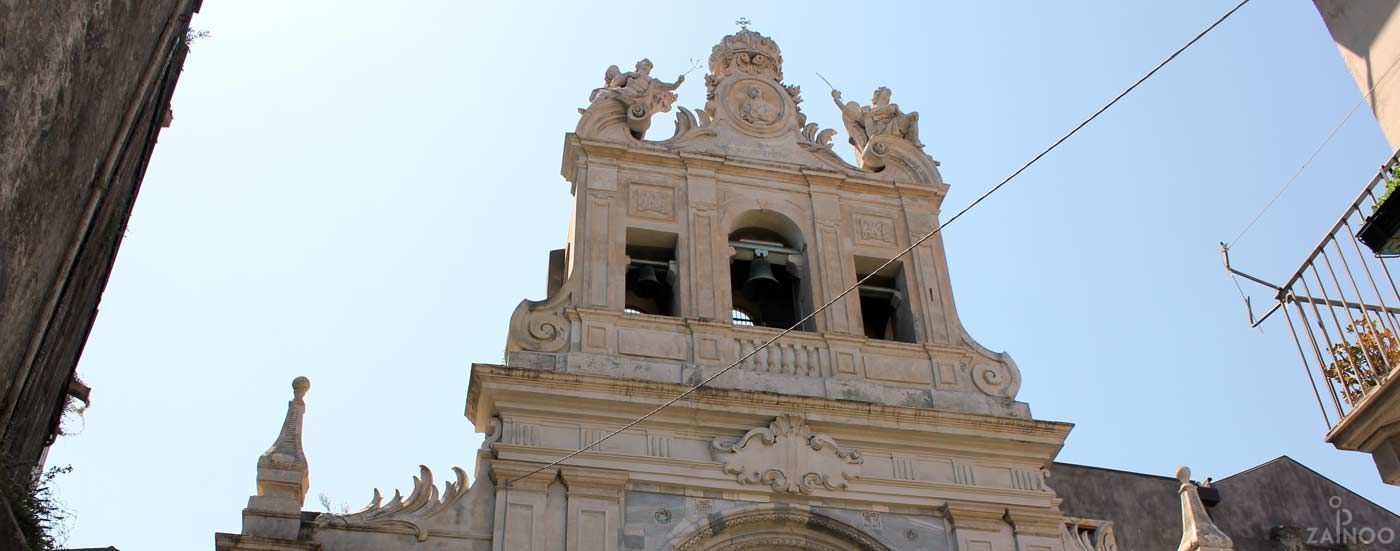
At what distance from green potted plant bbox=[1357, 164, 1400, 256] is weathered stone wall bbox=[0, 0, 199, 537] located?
787cm

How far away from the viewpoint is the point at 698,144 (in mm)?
17312

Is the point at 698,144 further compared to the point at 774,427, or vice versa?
the point at 698,144

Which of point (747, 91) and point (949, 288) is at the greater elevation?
point (747, 91)

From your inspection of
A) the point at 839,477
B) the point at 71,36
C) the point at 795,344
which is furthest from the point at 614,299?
the point at 71,36

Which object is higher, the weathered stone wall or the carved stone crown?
the carved stone crown

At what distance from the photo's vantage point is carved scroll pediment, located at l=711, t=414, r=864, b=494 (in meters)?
14.1

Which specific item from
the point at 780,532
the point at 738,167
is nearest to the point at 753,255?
the point at 738,167

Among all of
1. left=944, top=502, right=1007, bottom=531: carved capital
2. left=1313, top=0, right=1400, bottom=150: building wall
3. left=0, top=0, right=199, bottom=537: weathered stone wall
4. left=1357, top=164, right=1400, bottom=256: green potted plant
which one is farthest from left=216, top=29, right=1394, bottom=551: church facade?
left=1313, top=0, right=1400, bottom=150: building wall

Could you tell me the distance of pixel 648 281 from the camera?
53.0 feet

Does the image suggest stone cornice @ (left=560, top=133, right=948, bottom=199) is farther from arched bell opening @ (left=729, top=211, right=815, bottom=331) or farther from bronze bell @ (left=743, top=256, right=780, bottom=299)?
bronze bell @ (left=743, top=256, right=780, bottom=299)

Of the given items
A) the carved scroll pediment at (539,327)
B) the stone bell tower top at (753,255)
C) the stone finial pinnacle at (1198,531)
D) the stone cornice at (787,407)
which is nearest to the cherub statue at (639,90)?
the stone bell tower top at (753,255)

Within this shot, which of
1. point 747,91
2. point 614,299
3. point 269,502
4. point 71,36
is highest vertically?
point 747,91

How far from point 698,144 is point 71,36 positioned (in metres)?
9.64

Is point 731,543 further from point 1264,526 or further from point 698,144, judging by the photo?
point 1264,526
